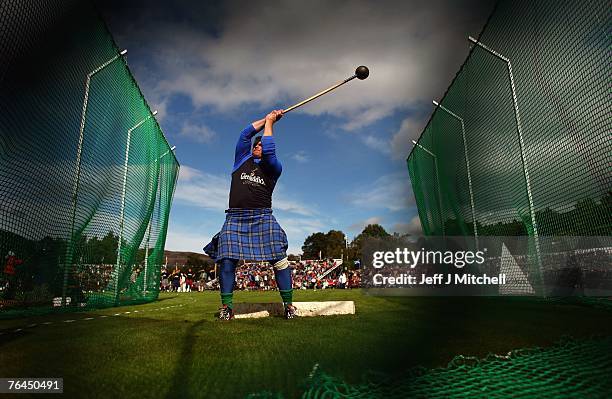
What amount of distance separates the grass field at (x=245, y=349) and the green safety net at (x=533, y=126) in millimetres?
1609

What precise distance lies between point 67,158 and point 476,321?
4.12m

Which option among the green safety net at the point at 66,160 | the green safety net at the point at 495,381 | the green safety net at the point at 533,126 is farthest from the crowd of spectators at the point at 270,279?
the green safety net at the point at 495,381

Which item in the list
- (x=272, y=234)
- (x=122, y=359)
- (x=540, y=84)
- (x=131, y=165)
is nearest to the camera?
(x=122, y=359)

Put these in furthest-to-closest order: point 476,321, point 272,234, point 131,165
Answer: point 131,165 < point 272,234 < point 476,321

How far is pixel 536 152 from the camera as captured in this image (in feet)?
15.9

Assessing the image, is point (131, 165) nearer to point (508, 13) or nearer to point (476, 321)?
point (476, 321)

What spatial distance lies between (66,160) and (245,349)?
323cm

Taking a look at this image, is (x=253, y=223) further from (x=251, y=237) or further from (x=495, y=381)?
(x=495, y=381)

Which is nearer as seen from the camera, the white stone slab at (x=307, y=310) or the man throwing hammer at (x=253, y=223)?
the man throwing hammer at (x=253, y=223)

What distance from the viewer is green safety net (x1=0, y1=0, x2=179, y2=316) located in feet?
10.5

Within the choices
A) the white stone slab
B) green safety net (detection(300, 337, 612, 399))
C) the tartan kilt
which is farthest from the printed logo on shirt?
green safety net (detection(300, 337, 612, 399))

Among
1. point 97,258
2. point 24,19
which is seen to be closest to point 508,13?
point 24,19

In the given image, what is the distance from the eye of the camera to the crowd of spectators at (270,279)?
68.6 ft

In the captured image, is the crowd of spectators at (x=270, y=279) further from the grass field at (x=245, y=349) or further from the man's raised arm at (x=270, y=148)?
the grass field at (x=245, y=349)
